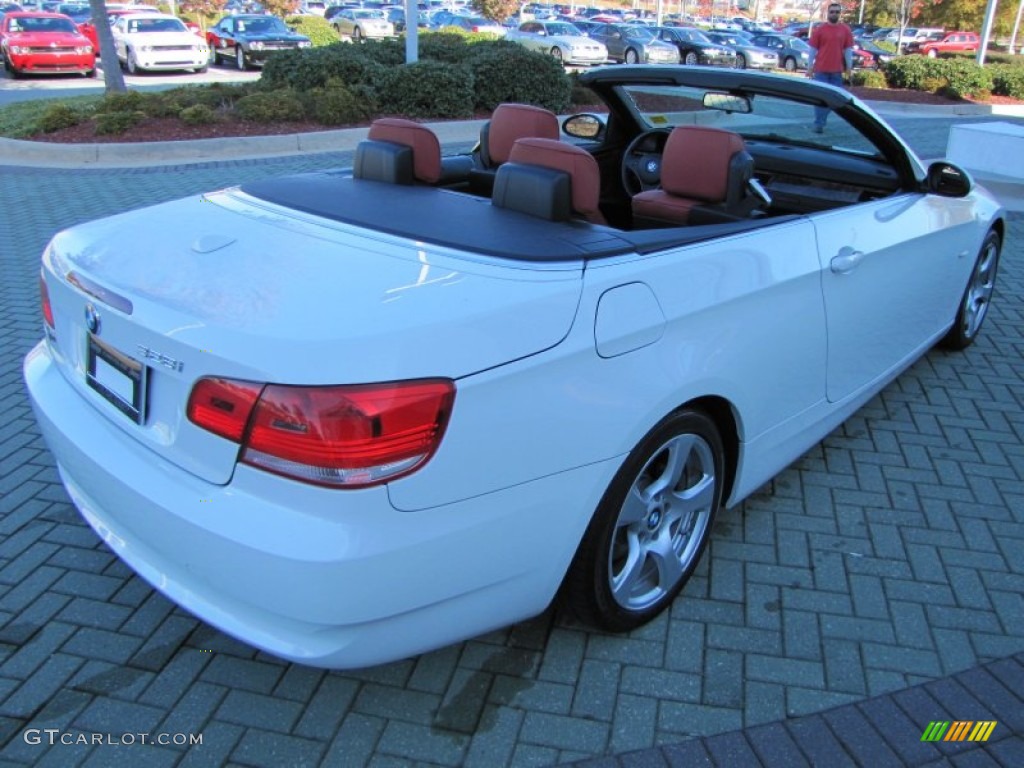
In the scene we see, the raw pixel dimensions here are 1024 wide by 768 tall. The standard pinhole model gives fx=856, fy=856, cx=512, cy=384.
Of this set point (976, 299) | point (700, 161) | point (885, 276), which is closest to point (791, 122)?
point (976, 299)

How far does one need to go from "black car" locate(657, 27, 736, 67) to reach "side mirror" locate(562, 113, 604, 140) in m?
21.7

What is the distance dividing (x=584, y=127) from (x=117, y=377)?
354 cm

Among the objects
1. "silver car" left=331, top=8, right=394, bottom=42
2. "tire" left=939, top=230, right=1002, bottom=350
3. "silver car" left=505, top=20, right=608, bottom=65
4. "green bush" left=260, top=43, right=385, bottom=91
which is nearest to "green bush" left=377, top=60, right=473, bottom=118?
"green bush" left=260, top=43, right=385, bottom=91

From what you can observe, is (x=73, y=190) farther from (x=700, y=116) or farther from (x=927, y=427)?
(x=700, y=116)

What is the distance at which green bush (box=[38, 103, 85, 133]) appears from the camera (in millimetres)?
11656

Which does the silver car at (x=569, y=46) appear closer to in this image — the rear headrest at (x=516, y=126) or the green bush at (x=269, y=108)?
the green bush at (x=269, y=108)

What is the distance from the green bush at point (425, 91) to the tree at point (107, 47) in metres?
4.29

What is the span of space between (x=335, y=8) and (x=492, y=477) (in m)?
44.2

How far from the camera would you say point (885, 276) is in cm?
354

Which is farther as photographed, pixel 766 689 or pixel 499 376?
pixel 766 689

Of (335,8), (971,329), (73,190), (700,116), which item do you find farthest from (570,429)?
(335,8)

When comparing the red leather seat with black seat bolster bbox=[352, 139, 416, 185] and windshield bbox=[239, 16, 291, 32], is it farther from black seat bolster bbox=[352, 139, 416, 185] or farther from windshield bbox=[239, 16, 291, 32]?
windshield bbox=[239, 16, 291, 32]

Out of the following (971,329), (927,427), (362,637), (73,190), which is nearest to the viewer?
(362,637)

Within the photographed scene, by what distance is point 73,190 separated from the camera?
9375 mm
